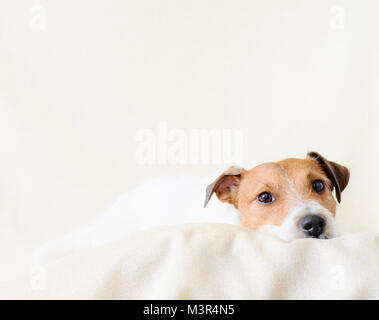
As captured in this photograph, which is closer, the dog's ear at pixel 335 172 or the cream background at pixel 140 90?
the dog's ear at pixel 335 172

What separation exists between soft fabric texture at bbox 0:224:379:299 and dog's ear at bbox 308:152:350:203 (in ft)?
1.59

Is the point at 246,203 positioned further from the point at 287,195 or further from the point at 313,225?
the point at 313,225

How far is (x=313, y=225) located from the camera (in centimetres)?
130

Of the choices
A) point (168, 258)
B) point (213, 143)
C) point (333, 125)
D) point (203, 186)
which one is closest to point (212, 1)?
point (213, 143)

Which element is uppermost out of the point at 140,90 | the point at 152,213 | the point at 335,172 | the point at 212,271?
the point at 140,90

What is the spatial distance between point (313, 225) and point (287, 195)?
0.18 metres

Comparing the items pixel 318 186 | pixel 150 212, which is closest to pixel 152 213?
pixel 150 212

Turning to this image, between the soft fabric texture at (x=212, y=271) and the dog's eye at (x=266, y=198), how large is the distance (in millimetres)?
360

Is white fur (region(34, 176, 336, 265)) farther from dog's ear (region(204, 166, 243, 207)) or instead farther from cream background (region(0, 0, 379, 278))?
cream background (region(0, 0, 379, 278))

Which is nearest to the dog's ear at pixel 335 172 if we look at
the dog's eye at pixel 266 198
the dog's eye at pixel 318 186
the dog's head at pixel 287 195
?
the dog's head at pixel 287 195

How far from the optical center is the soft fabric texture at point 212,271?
39.9 inches

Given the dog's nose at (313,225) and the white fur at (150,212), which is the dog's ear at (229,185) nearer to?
the white fur at (150,212)

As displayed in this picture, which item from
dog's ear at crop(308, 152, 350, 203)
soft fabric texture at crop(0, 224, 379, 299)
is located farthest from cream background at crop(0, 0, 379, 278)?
soft fabric texture at crop(0, 224, 379, 299)

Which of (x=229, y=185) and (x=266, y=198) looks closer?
(x=266, y=198)
